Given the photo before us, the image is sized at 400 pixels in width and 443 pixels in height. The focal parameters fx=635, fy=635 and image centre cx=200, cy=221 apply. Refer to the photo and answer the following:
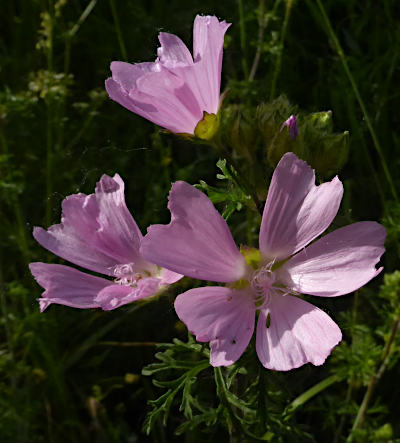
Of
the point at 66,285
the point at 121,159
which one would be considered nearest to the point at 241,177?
the point at 66,285

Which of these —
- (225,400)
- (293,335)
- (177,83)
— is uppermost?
(177,83)

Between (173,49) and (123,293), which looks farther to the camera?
(173,49)

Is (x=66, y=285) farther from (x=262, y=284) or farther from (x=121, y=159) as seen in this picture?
(x=121, y=159)

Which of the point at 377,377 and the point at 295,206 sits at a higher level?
the point at 295,206

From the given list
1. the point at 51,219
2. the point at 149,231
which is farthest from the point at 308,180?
the point at 51,219

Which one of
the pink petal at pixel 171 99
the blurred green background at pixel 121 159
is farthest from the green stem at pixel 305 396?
the pink petal at pixel 171 99

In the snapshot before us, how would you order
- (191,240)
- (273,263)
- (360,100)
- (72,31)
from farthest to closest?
(72,31) → (360,100) → (273,263) → (191,240)

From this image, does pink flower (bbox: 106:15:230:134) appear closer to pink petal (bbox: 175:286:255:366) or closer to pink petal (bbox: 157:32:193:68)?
pink petal (bbox: 157:32:193:68)
